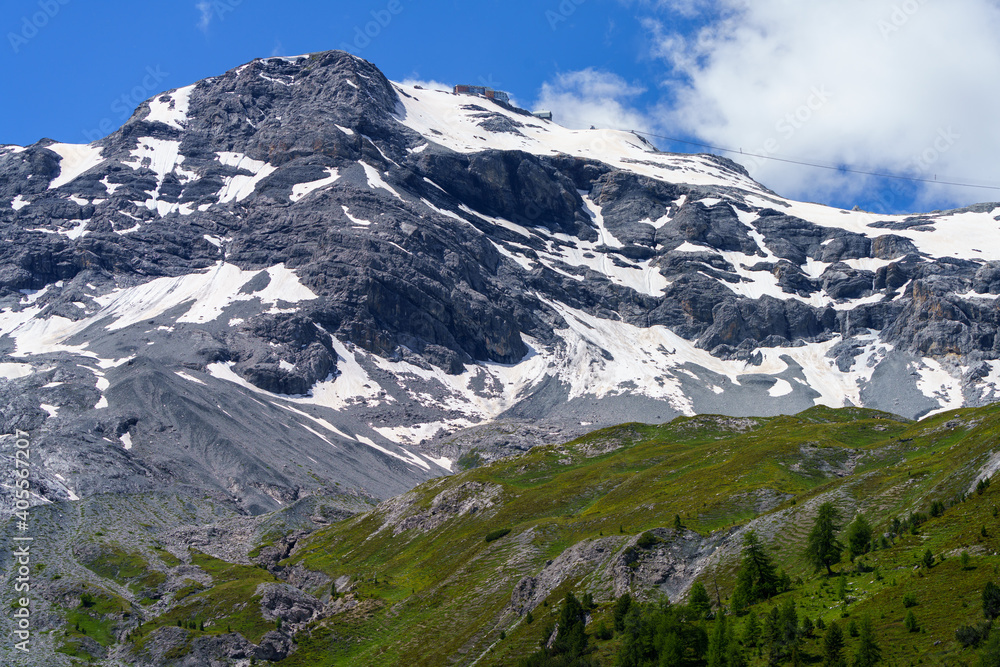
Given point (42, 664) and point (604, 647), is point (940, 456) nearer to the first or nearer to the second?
point (604, 647)

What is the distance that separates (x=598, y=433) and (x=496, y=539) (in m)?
52.5

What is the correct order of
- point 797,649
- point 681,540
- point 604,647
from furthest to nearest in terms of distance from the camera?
1. point 681,540
2. point 604,647
3. point 797,649

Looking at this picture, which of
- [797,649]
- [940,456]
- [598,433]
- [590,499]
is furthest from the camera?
[598,433]

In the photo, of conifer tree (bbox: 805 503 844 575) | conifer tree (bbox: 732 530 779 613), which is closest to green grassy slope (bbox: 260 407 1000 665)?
conifer tree (bbox: 805 503 844 575)

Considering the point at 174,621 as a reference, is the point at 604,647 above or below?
above

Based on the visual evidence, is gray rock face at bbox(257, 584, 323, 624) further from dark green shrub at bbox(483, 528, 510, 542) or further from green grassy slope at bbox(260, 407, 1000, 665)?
dark green shrub at bbox(483, 528, 510, 542)

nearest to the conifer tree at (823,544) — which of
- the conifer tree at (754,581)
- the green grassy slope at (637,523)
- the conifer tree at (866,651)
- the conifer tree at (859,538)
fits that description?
the conifer tree at (859,538)

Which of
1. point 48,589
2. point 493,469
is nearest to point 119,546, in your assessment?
point 48,589

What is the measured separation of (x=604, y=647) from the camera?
60.7m

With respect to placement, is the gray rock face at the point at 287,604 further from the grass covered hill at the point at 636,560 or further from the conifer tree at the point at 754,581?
the conifer tree at the point at 754,581

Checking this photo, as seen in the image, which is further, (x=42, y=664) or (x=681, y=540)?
(x=42, y=664)
